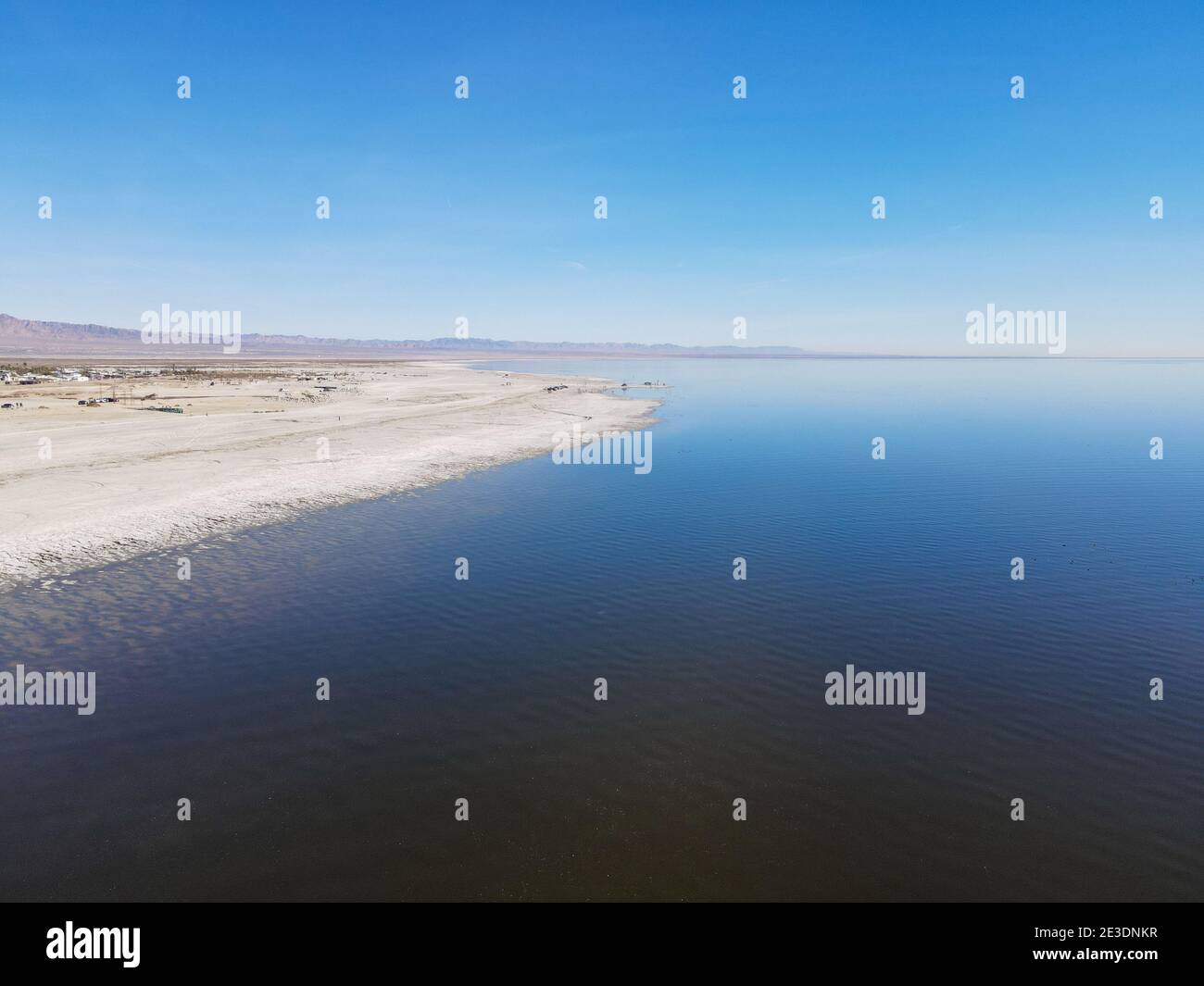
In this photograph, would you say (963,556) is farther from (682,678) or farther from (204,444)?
(204,444)

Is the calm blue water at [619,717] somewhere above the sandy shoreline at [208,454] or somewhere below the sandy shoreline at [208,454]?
below

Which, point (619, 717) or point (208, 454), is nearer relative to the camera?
point (619, 717)

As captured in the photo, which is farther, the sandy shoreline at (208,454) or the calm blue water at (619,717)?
the sandy shoreline at (208,454)

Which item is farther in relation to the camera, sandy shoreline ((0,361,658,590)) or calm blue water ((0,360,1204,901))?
sandy shoreline ((0,361,658,590))

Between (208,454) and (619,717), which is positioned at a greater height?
(208,454)
